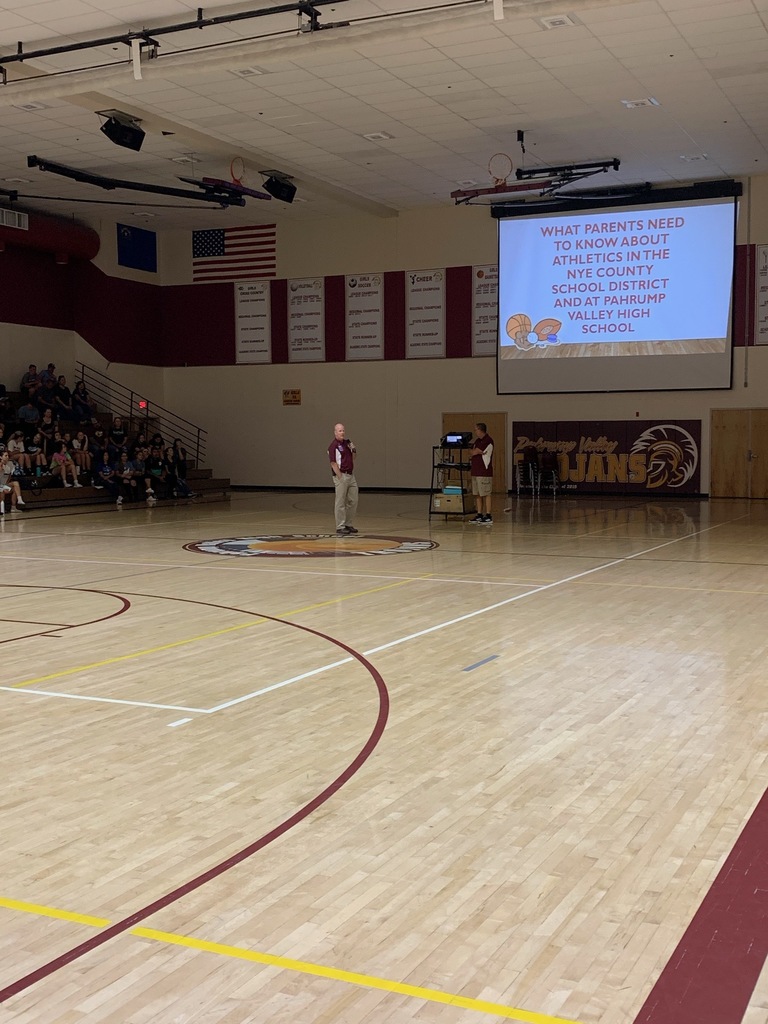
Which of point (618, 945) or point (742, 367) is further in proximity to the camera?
point (742, 367)

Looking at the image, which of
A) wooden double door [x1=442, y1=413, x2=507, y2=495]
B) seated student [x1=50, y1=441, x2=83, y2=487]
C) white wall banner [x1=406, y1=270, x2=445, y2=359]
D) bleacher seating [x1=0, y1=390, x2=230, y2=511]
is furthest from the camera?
white wall banner [x1=406, y1=270, x2=445, y2=359]

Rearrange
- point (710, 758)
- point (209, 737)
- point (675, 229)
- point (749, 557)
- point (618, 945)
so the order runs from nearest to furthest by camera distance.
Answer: point (618, 945), point (710, 758), point (209, 737), point (749, 557), point (675, 229)

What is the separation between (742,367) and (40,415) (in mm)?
16159

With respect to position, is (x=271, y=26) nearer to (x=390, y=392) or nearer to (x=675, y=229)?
(x=675, y=229)

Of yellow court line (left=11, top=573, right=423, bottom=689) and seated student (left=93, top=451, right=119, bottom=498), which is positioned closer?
yellow court line (left=11, top=573, right=423, bottom=689)

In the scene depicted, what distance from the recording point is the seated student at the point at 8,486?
20500 mm

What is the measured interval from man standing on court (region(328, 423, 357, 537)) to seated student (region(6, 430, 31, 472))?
28.9ft

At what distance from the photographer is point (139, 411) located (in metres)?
30.2

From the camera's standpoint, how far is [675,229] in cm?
2420

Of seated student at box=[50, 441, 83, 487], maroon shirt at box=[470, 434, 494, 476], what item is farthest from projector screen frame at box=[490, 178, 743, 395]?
seated student at box=[50, 441, 83, 487]

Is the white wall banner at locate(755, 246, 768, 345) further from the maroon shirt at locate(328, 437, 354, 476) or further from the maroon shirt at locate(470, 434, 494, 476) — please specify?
the maroon shirt at locate(328, 437, 354, 476)

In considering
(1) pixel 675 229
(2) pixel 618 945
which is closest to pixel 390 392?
(1) pixel 675 229

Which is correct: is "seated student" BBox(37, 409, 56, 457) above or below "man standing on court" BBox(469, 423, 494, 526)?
above

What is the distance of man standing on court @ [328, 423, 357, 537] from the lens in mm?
16125
